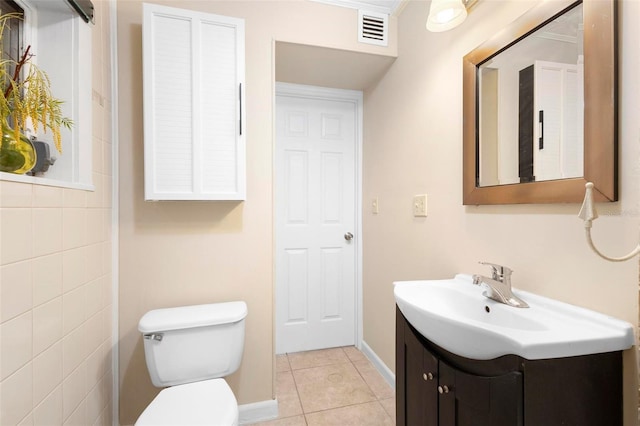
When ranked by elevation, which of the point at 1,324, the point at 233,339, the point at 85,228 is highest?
the point at 85,228

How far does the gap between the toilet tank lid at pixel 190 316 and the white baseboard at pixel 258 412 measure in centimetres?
62

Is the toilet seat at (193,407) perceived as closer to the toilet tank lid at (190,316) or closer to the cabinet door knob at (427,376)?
the toilet tank lid at (190,316)

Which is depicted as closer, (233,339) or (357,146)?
(233,339)

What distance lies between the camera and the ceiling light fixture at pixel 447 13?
1170mm

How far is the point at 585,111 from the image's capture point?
81 cm

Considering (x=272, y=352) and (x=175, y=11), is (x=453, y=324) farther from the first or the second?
(x=175, y=11)

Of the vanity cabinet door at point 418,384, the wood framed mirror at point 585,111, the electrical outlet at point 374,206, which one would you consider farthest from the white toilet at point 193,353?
the wood framed mirror at point 585,111

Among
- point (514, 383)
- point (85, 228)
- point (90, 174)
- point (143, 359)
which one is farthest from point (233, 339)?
point (514, 383)

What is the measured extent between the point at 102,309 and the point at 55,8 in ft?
4.24

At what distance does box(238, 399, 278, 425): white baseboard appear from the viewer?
1589 millimetres

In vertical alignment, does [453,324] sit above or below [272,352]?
above

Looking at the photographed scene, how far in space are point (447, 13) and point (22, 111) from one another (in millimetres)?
1608

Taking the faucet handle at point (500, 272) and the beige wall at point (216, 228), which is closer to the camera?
the faucet handle at point (500, 272)

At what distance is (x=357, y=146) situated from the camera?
242 cm
